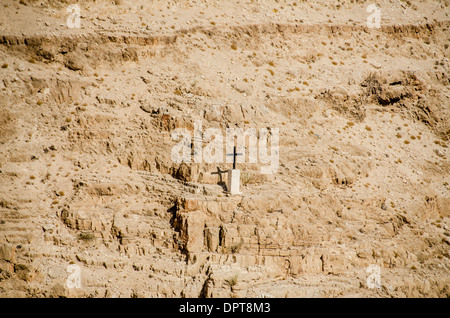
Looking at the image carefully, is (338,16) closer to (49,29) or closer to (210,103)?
(210,103)

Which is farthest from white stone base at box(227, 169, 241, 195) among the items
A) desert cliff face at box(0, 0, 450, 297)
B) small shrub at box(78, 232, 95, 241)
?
small shrub at box(78, 232, 95, 241)

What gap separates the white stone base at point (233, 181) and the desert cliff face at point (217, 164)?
426 mm

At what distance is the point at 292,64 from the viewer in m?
34.3

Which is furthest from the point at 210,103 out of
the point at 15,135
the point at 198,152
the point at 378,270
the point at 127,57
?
the point at 378,270

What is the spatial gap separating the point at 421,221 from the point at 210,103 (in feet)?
41.7

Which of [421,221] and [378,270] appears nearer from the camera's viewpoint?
[378,270]

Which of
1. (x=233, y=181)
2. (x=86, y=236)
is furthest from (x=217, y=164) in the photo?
(x=86, y=236)

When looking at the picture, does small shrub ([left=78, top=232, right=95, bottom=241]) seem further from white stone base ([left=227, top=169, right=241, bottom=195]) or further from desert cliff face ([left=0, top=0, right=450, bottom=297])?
white stone base ([left=227, top=169, right=241, bottom=195])

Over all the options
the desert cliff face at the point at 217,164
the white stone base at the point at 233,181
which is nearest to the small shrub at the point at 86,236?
the desert cliff face at the point at 217,164

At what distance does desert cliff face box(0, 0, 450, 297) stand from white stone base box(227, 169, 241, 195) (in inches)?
16.8

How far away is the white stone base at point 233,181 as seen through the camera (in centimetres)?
2625

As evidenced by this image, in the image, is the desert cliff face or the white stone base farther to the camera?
the white stone base

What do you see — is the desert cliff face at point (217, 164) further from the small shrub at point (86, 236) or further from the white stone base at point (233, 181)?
the white stone base at point (233, 181)

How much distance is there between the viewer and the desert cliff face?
25281 mm
